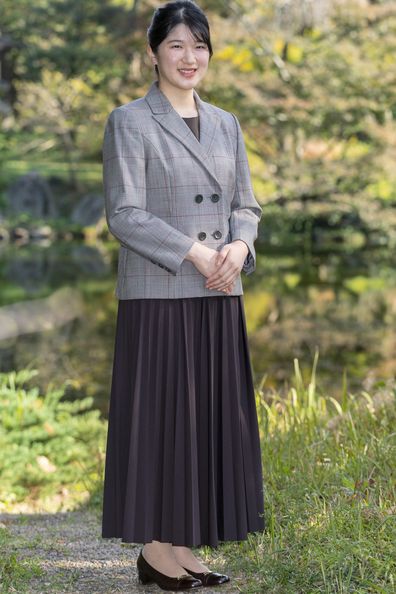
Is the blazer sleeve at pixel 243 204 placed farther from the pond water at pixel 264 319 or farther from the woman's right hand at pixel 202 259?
the pond water at pixel 264 319

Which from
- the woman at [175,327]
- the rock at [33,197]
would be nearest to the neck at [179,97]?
the woman at [175,327]

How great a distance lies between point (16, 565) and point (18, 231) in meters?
21.8

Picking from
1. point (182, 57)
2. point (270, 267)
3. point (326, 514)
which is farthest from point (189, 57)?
point (270, 267)

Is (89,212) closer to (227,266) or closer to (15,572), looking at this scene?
(15,572)

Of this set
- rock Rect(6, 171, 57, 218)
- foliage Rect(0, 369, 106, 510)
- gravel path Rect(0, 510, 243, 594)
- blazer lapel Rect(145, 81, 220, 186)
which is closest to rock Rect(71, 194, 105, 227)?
rock Rect(6, 171, 57, 218)

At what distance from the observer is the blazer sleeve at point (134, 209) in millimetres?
2463

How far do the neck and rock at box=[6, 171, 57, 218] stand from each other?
23.0 m

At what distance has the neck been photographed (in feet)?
8.52

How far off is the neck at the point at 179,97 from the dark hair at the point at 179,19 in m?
0.12

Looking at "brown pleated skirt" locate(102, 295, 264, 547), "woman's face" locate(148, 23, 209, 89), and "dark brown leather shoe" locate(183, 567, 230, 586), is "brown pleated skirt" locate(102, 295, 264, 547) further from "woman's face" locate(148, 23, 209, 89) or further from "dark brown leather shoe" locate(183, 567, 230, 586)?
"woman's face" locate(148, 23, 209, 89)

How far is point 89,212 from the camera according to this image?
2423 centimetres

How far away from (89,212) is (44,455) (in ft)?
63.5

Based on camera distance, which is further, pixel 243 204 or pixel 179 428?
pixel 243 204

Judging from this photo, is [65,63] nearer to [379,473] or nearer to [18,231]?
[18,231]
